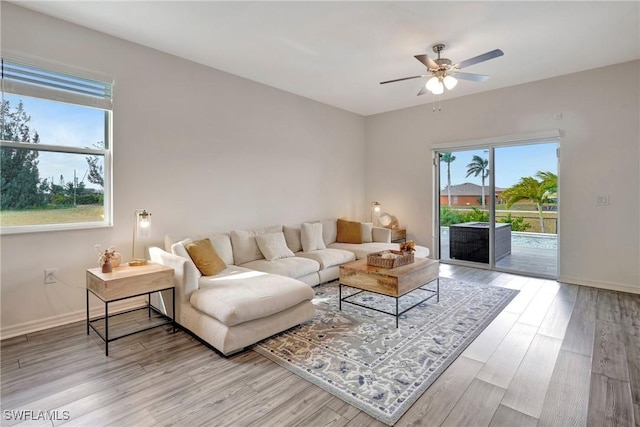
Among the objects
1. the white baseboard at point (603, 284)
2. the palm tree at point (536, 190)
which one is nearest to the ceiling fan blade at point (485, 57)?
the palm tree at point (536, 190)

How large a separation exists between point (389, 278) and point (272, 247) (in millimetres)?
1733

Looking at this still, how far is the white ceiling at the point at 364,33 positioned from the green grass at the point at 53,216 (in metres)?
1.81

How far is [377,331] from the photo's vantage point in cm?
287

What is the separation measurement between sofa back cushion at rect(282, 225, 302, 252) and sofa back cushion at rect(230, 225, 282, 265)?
0.53 metres

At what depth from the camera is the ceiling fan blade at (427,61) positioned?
9.89ft

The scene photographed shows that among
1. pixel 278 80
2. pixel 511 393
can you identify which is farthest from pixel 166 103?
pixel 511 393

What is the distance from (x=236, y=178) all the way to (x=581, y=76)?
16.2 ft

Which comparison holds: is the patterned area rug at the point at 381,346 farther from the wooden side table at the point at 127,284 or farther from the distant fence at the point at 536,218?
the distant fence at the point at 536,218

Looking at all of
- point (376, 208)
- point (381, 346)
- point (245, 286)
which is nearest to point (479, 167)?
point (376, 208)

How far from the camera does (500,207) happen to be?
16.8ft

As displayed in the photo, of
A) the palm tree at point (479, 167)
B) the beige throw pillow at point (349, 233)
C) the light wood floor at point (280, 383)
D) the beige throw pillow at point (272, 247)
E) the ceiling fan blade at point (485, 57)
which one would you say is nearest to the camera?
the light wood floor at point (280, 383)

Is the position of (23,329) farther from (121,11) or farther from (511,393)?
(511,393)

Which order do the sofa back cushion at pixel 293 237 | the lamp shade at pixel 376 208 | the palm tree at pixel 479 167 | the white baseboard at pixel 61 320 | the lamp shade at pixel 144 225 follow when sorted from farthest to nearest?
the lamp shade at pixel 376 208 < the palm tree at pixel 479 167 < the sofa back cushion at pixel 293 237 < the lamp shade at pixel 144 225 < the white baseboard at pixel 61 320

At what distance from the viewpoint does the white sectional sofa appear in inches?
97.1
